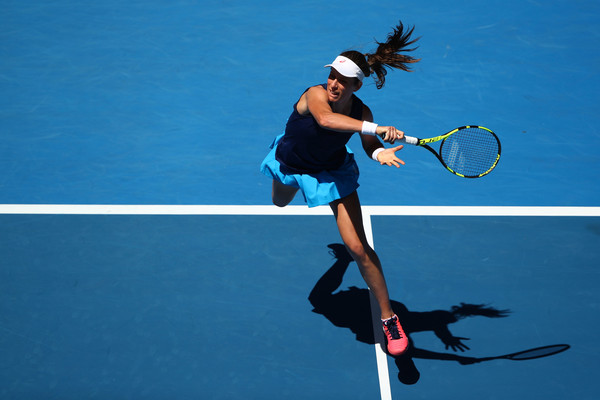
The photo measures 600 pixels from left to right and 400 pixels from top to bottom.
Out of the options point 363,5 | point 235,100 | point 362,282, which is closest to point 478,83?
point 363,5

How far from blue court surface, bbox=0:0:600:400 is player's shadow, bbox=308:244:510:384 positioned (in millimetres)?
17

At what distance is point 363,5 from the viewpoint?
8.57m

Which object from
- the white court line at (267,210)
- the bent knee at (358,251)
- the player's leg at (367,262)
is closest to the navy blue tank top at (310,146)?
the player's leg at (367,262)

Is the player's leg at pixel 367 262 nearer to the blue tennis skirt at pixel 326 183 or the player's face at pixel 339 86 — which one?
the blue tennis skirt at pixel 326 183

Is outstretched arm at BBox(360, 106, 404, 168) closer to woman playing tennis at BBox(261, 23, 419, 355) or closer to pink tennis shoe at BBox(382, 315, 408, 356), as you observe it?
woman playing tennis at BBox(261, 23, 419, 355)

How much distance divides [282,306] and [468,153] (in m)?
1.74

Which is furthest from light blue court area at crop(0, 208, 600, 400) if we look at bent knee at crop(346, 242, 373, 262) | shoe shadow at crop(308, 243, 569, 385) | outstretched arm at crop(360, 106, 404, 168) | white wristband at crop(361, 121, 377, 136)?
white wristband at crop(361, 121, 377, 136)

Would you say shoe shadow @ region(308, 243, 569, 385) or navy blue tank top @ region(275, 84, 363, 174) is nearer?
navy blue tank top @ region(275, 84, 363, 174)

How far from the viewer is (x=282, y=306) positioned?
15.5ft

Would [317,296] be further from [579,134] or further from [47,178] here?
[579,134]

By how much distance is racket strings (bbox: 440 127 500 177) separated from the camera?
15.5 feet

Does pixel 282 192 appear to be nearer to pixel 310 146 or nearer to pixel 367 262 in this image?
pixel 310 146

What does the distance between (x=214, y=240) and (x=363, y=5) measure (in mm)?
4561

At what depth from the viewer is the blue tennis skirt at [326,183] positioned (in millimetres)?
4230
